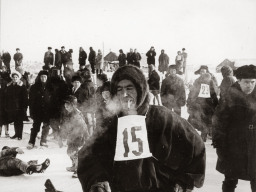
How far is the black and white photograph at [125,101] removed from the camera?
213cm

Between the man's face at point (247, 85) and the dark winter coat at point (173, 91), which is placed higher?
the man's face at point (247, 85)

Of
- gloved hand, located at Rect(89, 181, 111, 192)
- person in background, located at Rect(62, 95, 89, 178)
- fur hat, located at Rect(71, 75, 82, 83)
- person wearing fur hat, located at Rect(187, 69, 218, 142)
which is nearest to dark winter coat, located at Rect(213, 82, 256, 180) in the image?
gloved hand, located at Rect(89, 181, 111, 192)

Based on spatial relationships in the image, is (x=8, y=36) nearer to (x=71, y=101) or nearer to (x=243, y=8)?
(x=71, y=101)

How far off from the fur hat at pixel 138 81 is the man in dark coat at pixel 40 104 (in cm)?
336

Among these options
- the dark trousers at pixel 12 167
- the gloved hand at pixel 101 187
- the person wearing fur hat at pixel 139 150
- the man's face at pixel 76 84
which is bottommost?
the dark trousers at pixel 12 167

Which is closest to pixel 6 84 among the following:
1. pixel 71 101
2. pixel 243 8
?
pixel 71 101

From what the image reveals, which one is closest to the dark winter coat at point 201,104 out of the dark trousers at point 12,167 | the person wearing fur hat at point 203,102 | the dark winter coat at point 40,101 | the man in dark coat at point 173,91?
the person wearing fur hat at point 203,102

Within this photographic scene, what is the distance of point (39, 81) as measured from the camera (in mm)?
5582

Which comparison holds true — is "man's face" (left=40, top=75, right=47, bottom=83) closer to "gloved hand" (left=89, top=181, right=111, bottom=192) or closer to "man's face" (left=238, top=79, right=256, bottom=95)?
"man's face" (left=238, top=79, right=256, bottom=95)

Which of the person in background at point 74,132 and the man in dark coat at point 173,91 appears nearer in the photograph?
the person in background at point 74,132

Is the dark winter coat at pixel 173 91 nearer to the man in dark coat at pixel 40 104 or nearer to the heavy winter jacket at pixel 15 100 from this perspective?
the man in dark coat at pixel 40 104

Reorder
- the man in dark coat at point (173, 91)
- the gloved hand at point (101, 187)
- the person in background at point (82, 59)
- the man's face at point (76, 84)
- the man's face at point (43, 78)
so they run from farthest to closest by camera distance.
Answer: the man in dark coat at point (173, 91) < the man's face at point (43, 78) < the man's face at point (76, 84) < the person in background at point (82, 59) < the gloved hand at point (101, 187)

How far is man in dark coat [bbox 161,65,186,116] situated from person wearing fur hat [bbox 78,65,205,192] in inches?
155

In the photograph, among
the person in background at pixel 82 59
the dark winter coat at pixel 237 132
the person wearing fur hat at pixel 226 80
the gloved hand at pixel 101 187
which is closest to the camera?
the gloved hand at pixel 101 187
